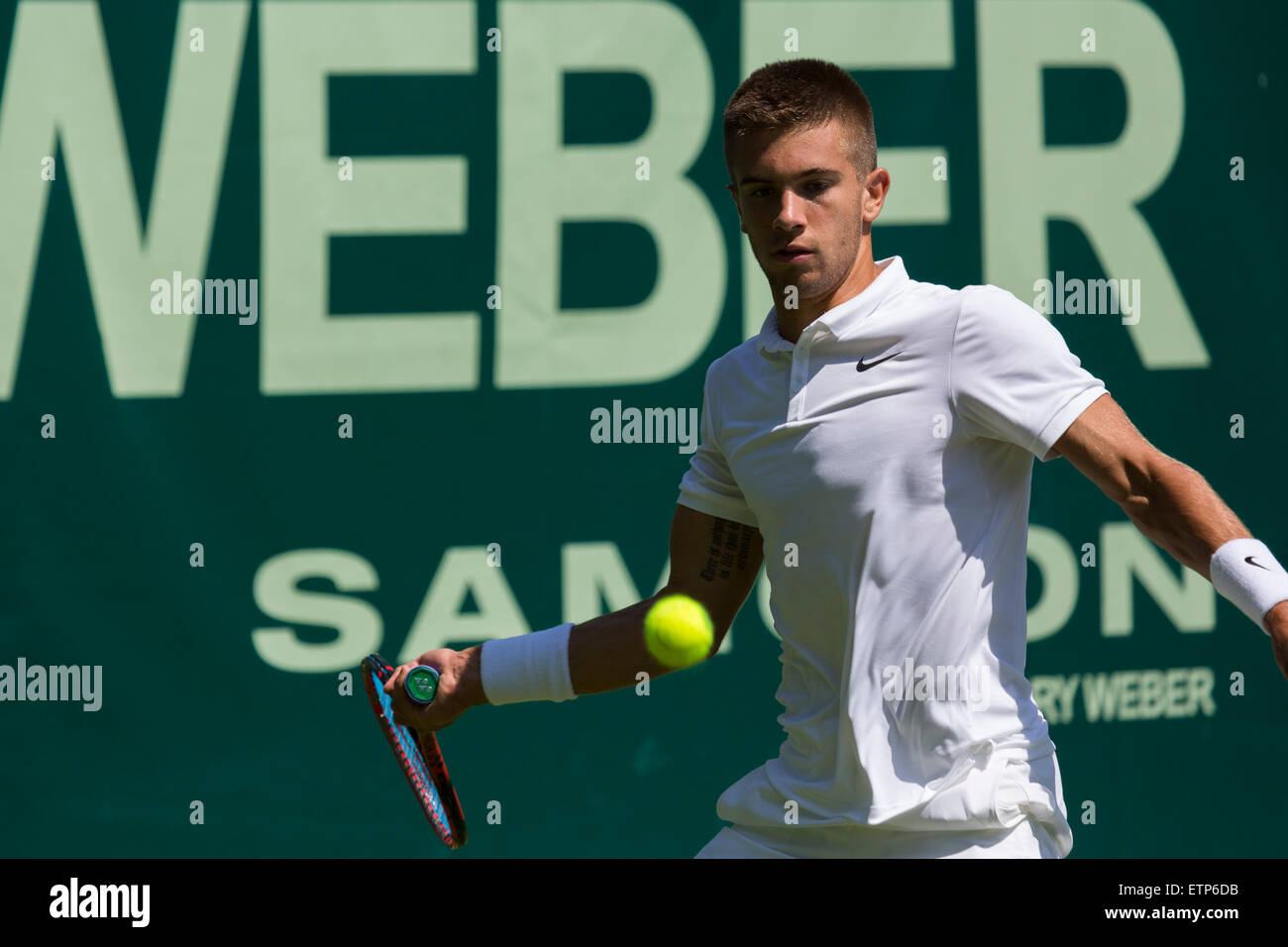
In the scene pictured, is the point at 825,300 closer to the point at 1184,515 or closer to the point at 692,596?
the point at 692,596

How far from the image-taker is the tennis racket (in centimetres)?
277

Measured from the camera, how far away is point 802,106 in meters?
2.37

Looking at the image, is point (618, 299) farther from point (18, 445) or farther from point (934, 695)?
point (934, 695)

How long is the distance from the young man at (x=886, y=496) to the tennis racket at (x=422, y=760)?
615 mm

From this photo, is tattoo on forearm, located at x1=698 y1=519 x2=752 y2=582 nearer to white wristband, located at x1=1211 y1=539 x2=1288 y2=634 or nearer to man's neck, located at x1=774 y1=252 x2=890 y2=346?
man's neck, located at x1=774 y1=252 x2=890 y2=346

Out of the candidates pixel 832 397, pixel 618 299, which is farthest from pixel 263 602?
pixel 832 397

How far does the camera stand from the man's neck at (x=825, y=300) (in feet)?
7.94

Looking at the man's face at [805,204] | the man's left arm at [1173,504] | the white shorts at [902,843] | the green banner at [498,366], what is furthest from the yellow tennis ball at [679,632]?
the green banner at [498,366]

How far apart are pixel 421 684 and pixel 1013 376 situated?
48.3 inches

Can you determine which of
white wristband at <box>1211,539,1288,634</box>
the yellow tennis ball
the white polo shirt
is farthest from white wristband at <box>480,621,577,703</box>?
white wristband at <box>1211,539,1288,634</box>

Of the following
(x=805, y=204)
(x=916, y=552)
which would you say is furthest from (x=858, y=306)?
(x=916, y=552)

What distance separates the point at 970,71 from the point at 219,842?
10.6ft
